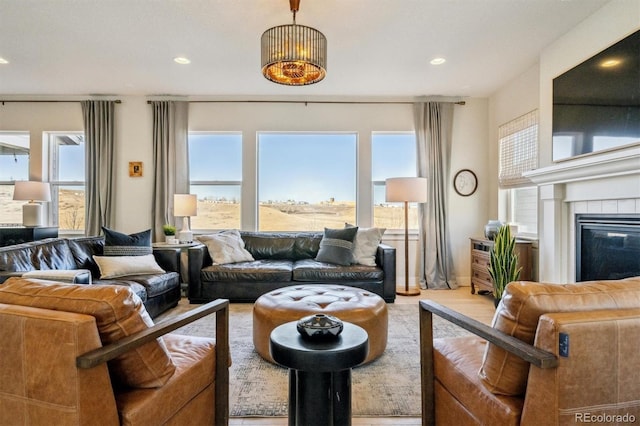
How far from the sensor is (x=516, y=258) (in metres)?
3.40

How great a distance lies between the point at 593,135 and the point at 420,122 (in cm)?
225

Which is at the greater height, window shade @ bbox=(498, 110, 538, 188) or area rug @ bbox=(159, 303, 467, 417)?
window shade @ bbox=(498, 110, 538, 188)

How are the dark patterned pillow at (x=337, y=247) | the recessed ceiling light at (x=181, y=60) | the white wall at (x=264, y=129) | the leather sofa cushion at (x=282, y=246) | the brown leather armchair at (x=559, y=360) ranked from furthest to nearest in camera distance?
the white wall at (x=264, y=129) → the leather sofa cushion at (x=282, y=246) → the dark patterned pillow at (x=337, y=247) → the recessed ceiling light at (x=181, y=60) → the brown leather armchair at (x=559, y=360)

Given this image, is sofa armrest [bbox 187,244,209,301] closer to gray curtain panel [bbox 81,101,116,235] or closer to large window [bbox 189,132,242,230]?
large window [bbox 189,132,242,230]

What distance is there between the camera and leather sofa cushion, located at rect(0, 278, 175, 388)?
3.53 ft

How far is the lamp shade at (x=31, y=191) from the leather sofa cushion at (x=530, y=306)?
5.36m

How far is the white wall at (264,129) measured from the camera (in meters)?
4.72

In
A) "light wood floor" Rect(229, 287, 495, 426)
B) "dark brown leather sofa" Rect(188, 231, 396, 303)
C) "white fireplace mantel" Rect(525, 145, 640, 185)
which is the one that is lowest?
"light wood floor" Rect(229, 287, 495, 426)

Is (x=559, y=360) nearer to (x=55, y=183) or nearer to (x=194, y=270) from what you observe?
(x=194, y=270)

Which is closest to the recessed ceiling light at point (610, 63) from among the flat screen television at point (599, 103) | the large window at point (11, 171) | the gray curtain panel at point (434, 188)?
the flat screen television at point (599, 103)

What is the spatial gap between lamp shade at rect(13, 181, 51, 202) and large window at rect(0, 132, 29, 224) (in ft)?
2.38

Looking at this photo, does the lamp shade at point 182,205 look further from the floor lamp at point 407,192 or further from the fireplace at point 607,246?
the fireplace at point 607,246

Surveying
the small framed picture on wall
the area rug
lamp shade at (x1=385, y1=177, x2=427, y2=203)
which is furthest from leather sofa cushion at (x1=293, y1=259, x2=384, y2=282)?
the small framed picture on wall

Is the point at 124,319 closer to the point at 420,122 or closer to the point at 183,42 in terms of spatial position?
the point at 183,42
